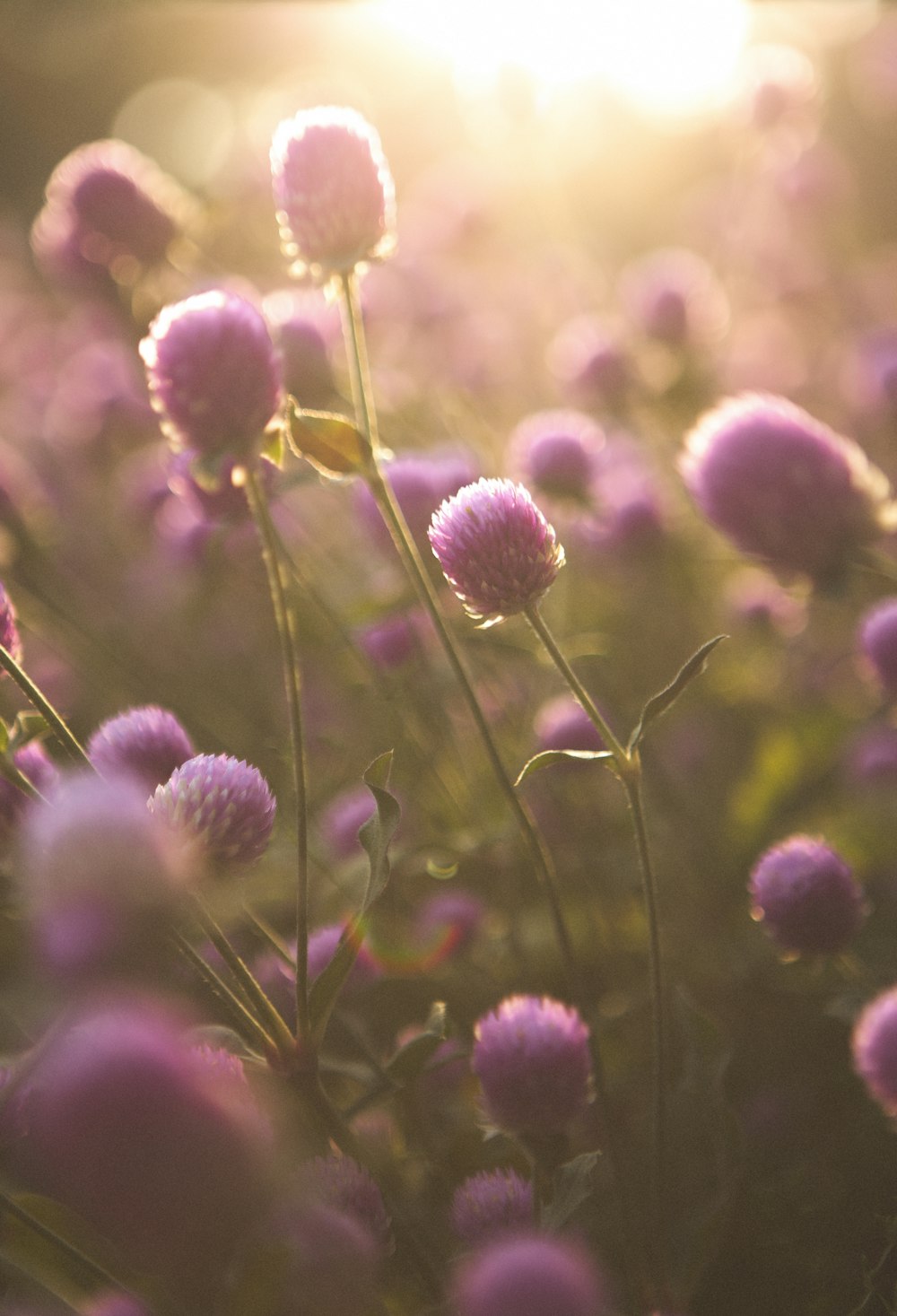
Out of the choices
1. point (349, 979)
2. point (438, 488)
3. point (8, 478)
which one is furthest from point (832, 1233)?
point (8, 478)

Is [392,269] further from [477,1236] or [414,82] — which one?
[414,82]

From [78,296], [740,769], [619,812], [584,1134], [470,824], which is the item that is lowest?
[740,769]

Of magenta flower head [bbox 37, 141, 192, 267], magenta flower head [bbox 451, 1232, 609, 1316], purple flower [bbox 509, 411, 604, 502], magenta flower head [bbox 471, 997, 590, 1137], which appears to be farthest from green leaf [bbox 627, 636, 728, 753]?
magenta flower head [bbox 37, 141, 192, 267]

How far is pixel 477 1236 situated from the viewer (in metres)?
0.85

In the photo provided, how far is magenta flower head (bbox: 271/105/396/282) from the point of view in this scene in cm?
104

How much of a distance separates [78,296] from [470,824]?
129cm

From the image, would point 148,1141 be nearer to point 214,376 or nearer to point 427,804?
point 214,376

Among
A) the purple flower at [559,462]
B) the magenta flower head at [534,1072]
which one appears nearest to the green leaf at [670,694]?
the magenta flower head at [534,1072]

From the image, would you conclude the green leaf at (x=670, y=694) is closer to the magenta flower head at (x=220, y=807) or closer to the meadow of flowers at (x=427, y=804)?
the meadow of flowers at (x=427, y=804)

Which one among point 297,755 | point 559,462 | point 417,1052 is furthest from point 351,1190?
point 559,462

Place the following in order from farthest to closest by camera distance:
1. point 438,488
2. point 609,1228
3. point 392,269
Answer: point 392,269, point 438,488, point 609,1228

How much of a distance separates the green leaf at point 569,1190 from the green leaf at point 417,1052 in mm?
144

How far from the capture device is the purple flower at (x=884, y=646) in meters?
1.18

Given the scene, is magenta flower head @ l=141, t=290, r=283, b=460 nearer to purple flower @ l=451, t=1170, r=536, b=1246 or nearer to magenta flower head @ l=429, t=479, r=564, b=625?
magenta flower head @ l=429, t=479, r=564, b=625
